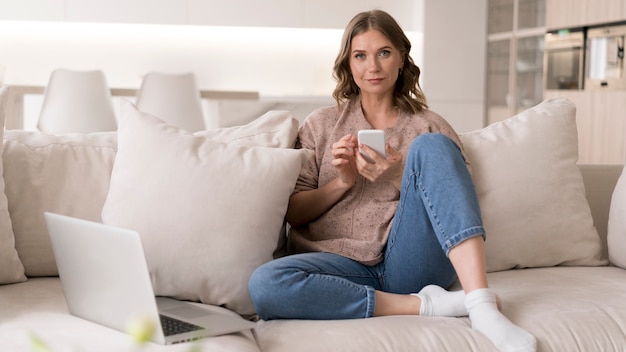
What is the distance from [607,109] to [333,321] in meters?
3.66

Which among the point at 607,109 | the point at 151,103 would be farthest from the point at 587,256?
the point at 151,103

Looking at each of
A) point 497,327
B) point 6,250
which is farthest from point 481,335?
point 6,250

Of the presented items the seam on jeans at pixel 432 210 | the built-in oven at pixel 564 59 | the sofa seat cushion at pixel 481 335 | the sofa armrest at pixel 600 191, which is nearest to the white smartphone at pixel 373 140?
the seam on jeans at pixel 432 210

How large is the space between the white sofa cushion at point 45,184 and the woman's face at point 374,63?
28.4 inches

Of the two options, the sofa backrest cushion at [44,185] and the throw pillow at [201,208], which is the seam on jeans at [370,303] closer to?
the throw pillow at [201,208]

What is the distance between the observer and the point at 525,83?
20.4ft

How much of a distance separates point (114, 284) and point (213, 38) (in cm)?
561

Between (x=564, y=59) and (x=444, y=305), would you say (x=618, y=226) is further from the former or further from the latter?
(x=564, y=59)

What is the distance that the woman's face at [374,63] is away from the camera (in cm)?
236

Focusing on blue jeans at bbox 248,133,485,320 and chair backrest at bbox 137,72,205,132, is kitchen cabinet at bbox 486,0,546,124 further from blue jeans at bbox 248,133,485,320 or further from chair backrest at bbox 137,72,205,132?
blue jeans at bbox 248,133,485,320

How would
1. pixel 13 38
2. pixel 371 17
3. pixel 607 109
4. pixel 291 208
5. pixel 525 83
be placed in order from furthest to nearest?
pixel 13 38, pixel 525 83, pixel 607 109, pixel 371 17, pixel 291 208

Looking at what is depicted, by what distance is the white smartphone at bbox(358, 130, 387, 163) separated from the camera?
81.3 inches

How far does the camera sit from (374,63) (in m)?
2.36

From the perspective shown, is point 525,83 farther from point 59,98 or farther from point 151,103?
point 59,98
